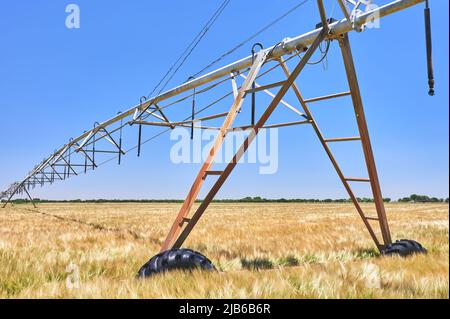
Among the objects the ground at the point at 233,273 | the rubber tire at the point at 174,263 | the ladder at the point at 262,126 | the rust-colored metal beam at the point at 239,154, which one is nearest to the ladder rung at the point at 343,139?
the ladder at the point at 262,126

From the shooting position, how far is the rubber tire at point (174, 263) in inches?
189

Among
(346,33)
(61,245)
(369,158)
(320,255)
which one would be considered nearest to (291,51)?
(346,33)

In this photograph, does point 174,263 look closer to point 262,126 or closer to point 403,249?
point 262,126

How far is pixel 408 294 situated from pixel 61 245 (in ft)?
25.7

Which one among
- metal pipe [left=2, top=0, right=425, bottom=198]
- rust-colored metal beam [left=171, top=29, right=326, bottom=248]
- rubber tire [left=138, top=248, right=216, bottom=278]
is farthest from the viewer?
rust-colored metal beam [left=171, top=29, right=326, bottom=248]

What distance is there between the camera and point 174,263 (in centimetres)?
482

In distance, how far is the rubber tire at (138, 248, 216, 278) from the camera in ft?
15.7

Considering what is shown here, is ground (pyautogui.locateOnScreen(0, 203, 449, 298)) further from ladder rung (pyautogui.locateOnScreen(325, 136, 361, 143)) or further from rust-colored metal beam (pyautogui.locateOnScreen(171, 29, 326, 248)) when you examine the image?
ladder rung (pyautogui.locateOnScreen(325, 136, 361, 143))

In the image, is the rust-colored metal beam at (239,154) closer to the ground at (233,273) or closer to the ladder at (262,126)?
the ladder at (262,126)

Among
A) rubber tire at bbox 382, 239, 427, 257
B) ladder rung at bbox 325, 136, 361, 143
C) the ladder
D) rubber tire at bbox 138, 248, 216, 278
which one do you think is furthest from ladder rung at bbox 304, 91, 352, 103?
rubber tire at bbox 138, 248, 216, 278

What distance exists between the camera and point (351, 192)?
7.91 meters

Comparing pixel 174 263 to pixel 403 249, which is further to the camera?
pixel 403 249

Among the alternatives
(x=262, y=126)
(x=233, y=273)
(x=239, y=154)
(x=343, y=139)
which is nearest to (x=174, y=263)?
(x=233, y=273)
